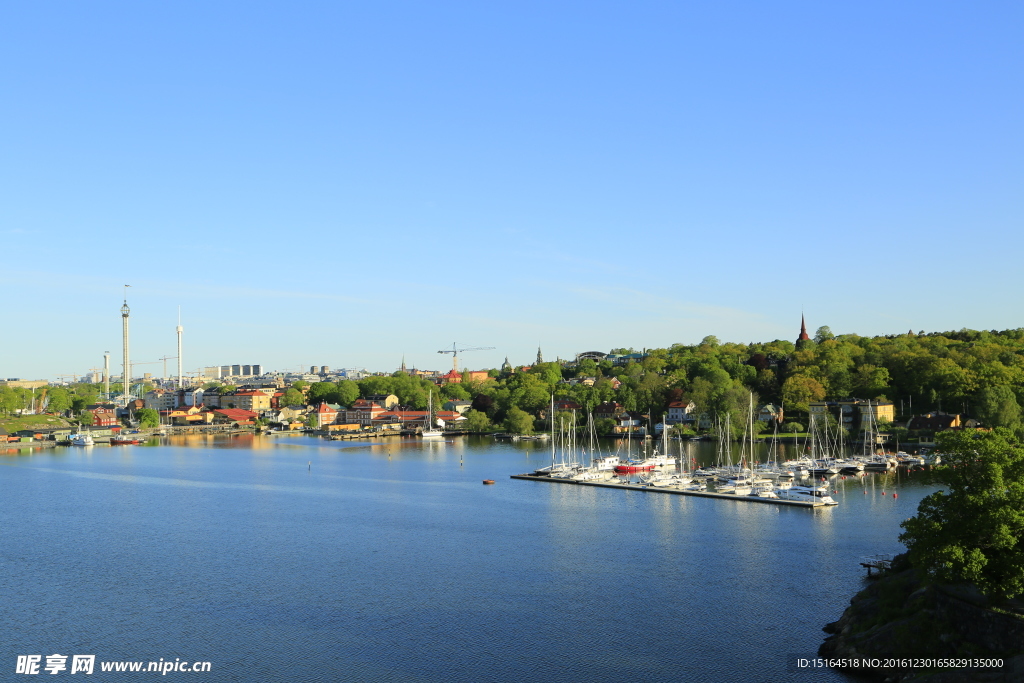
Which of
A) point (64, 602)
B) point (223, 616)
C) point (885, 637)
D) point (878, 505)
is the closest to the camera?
point (885, 637)

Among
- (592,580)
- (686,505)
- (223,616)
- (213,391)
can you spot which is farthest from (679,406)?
(213,391)

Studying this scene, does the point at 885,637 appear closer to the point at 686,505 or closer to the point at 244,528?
the point at 686,505

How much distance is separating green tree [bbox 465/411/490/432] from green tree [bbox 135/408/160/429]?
104 ft

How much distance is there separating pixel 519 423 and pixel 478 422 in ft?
23.7

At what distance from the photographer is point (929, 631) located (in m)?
15.1

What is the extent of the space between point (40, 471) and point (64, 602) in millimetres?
32017

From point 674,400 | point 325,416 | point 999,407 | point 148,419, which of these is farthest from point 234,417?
point 999,407

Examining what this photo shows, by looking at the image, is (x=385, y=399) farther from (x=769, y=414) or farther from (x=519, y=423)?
(x=769, y=414)

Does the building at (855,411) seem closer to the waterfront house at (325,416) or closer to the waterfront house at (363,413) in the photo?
the waterfront house at (363,413)

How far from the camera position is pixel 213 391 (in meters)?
115

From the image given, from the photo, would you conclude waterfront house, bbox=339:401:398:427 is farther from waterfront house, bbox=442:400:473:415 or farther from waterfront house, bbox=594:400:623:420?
waterfront house, bbox=594:400:623:420

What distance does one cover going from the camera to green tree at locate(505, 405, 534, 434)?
6981cm

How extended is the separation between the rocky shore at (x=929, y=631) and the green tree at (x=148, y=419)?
262 feet

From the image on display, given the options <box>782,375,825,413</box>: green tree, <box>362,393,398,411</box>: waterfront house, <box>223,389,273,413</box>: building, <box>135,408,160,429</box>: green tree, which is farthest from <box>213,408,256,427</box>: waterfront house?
<box>782,375,825,413</box>: green tree
